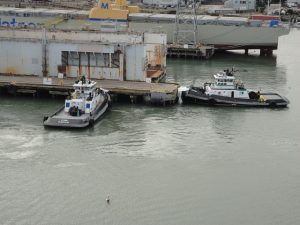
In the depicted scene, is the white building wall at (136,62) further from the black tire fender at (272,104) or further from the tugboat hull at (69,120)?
the black tire fender at (272,104)

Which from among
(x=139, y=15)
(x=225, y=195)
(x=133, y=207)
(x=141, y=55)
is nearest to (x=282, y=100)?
(x=141, y=55)

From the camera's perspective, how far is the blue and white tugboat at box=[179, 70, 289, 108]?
29469 mm

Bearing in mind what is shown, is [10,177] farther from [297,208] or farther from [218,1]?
[218,1]

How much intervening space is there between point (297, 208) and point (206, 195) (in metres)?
2.78

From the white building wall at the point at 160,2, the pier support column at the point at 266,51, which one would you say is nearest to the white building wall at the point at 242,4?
the white building wall at the point at 160,2

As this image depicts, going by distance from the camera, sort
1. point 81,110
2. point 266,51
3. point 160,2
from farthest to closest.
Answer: point 160,2, point 266,51, point 81,110

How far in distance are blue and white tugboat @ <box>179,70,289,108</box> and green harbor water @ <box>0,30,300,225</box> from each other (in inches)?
20.9

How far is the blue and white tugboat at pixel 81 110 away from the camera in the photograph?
971 inches

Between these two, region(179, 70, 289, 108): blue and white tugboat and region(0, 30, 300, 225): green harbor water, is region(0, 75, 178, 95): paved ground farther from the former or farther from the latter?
region(179, 70, 289, 108): blue and white tugboat

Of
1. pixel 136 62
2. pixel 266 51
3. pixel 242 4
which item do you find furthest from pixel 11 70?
pixel 242 4

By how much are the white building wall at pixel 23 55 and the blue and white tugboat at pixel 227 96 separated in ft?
27.1

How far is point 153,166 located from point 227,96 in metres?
10.0

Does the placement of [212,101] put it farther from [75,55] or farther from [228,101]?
[75,55]

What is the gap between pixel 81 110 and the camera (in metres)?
25.6
